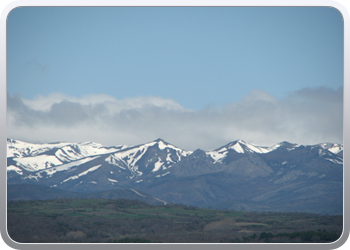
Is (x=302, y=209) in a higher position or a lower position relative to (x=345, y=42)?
lower

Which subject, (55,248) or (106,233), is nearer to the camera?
(55,248)

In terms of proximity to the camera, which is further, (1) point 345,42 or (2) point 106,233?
(2) point 106,233

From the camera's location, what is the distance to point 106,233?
118 feet

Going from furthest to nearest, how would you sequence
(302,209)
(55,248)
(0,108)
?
(302,209)
(55,248)
(0,108)

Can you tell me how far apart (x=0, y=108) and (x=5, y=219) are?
4.09 metres

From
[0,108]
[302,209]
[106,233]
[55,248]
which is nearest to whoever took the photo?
[0,108]

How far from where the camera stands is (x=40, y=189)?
590ft

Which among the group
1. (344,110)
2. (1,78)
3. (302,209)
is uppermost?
(1,78)

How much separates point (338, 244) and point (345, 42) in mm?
7556

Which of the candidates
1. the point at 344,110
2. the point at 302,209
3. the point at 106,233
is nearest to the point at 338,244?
the point at 344,110
